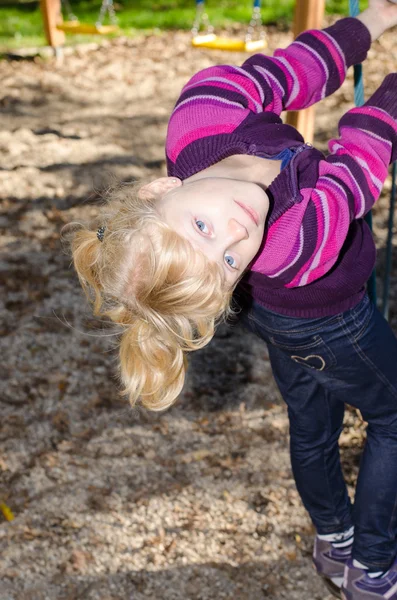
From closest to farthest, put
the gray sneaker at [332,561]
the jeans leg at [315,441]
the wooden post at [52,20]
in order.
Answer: the jeans leg at [315,441] → the gray sneaker at [332,561] → the wooden post at [52,20]

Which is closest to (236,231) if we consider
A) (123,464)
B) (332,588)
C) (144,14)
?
(332,588)

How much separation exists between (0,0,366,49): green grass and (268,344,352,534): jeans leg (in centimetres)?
676

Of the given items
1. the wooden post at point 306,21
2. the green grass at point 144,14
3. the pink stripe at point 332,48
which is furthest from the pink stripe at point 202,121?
the green grass at point 144,14

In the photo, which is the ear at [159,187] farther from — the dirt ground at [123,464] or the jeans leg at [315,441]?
the dirt ground at [123,464]

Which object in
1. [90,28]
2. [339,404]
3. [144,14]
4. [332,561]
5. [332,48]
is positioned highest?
[332,48]

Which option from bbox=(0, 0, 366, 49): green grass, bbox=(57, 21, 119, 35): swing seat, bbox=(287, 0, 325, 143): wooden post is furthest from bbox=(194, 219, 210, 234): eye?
bbox=(0, 0, 366, 49): green grass

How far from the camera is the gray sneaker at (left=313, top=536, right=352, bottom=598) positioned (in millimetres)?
2670

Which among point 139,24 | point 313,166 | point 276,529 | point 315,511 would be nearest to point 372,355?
point 313,166

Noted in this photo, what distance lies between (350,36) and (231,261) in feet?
2.77

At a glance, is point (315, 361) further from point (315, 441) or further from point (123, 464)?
point (123, 464)

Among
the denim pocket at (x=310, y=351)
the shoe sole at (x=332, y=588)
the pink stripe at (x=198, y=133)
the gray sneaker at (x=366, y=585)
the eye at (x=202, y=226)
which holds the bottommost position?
the shoe sole at (x=332, y=588)

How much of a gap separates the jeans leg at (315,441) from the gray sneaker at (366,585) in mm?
161

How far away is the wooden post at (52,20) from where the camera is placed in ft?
24.1

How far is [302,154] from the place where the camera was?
6.08ft
